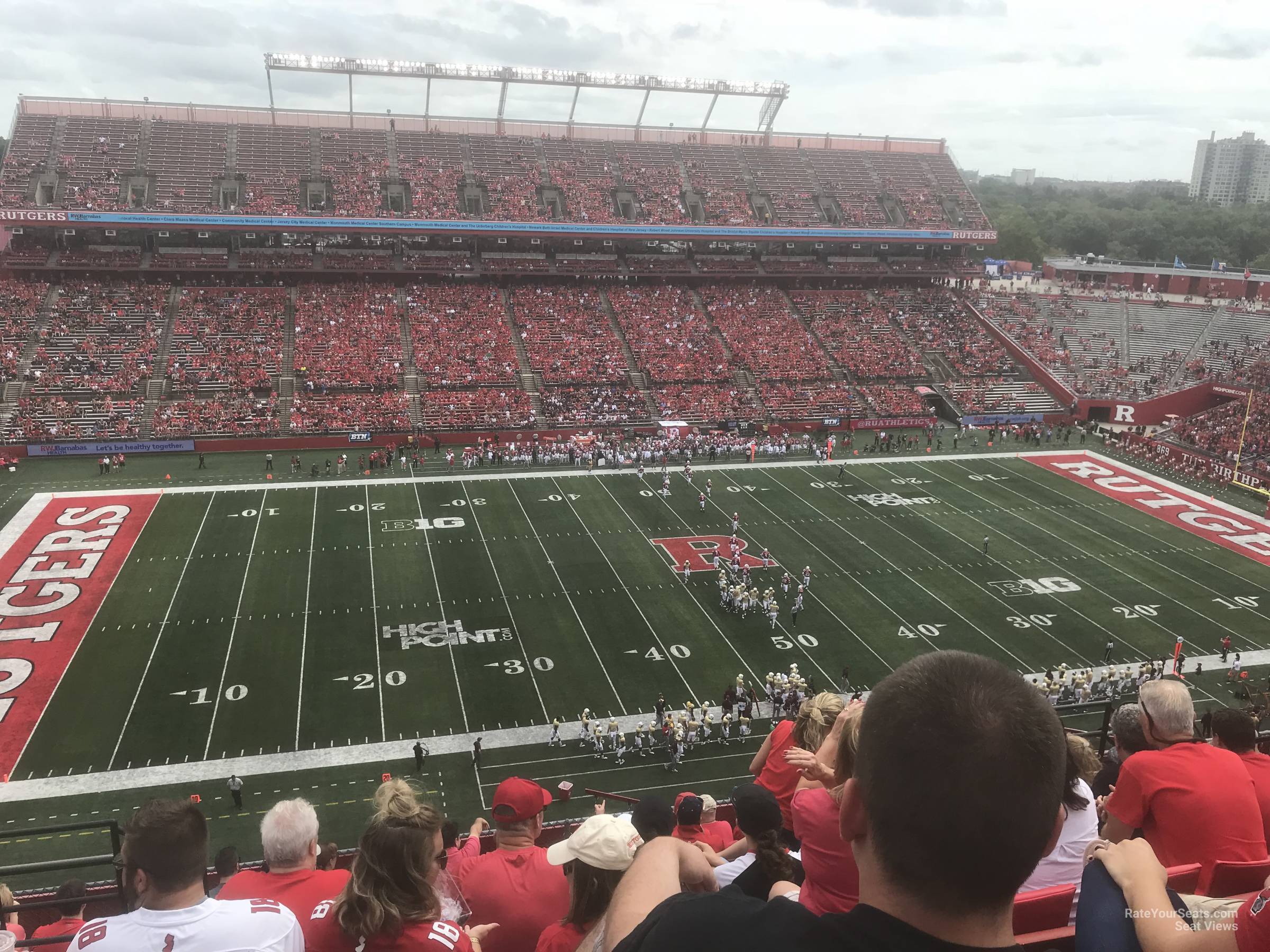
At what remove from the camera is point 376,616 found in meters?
27.6

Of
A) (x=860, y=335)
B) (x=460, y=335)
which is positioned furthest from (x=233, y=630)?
(x=860, y=335)

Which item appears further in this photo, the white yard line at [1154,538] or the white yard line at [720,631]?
the white yard line at [1154,538]

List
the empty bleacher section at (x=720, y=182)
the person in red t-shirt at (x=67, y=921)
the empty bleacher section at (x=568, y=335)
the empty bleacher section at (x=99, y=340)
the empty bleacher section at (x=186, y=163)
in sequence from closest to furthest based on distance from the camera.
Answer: the person in red t-shirt at (x=67, y=921)
the empty bleacher section at (x=99, y=340)
the empty bleacher section at (x=568, y=335)
the empty bleacher section at (x=186, y=163)
the empty bleacher section at (x=720, y=182)

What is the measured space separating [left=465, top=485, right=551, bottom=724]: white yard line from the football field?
0.32ft

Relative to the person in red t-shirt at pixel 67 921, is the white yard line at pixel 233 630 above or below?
below

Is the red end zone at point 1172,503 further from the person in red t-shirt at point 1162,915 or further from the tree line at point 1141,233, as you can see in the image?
the tree line at point 1141,233

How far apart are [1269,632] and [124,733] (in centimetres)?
3196

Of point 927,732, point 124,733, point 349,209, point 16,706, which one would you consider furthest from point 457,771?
point 349,209

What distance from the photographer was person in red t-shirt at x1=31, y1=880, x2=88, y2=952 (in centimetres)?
574

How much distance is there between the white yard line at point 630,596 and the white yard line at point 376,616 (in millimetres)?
5768

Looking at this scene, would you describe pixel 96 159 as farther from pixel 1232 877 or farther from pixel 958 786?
pixel 958 786

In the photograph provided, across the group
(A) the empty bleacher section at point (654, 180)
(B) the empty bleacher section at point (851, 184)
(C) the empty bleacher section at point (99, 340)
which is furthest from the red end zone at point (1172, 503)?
(C) the empty bleacher section at point (99, 340)

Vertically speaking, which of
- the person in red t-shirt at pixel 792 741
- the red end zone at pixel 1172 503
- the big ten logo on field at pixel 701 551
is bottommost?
the big ten logo on field at pixel 701 551

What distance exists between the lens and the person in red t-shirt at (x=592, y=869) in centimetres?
380
